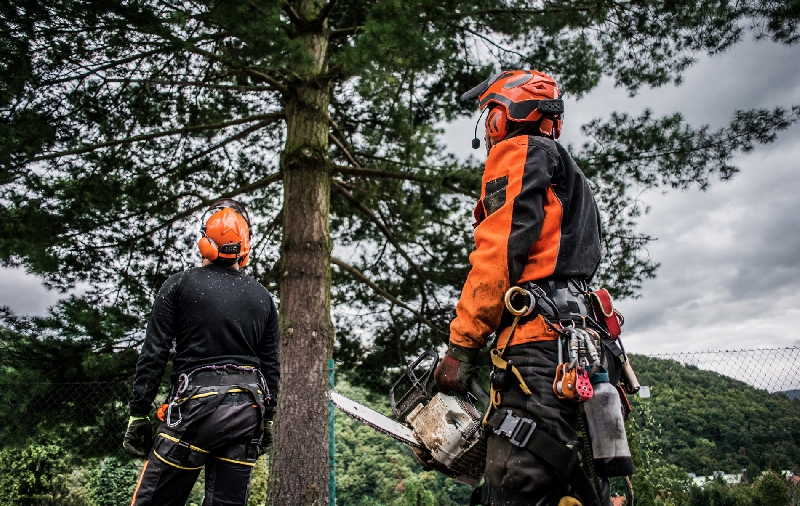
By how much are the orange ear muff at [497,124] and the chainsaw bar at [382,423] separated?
1245 millimetres

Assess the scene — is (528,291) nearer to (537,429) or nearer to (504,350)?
(504,350)

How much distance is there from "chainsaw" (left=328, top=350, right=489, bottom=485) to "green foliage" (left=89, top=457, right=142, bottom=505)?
50.9 feet

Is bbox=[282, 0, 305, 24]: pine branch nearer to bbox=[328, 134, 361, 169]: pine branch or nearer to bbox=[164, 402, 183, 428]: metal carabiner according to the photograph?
bbox=[328, 134, 361, 169]: pine branch

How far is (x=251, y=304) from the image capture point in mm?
3225

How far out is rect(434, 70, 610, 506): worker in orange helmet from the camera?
189cm

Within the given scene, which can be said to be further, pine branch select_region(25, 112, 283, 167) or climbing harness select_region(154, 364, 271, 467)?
pine branch select_region(25, 112, 283, 167)

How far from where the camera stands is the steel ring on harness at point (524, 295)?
201 centimetres

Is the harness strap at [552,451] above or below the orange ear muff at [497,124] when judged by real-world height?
below

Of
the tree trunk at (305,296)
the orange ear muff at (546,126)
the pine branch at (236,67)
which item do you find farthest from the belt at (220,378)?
the pine branch at (236,67)

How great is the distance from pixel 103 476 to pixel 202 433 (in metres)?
16.8

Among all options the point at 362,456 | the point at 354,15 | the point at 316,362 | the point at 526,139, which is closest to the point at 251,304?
the point at 526,139

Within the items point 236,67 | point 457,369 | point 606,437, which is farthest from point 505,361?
point 236,67

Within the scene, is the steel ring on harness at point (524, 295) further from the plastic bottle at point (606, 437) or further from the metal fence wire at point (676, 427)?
the metal fence wire at point (676, 427)

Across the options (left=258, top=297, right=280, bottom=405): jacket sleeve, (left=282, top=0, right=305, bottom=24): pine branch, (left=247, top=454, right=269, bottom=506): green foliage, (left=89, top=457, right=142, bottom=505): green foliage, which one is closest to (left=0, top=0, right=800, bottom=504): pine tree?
(left=282, top=0, right=305, bottom=24): pine branch
